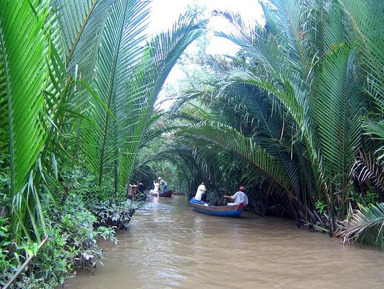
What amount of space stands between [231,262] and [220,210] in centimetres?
669

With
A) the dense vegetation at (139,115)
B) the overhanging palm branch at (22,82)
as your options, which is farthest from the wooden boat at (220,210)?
the overhanging palm branch at (22,82)

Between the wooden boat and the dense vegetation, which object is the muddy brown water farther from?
the wooden boat

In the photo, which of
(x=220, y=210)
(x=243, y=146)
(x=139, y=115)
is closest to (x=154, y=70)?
(x=139, y=115)

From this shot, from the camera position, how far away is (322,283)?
4887 millimetres

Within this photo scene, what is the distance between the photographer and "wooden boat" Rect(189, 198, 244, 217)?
12020mm

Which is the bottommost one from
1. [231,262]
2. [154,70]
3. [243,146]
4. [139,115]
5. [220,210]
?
[231,262]

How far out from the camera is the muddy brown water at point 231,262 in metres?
4.72

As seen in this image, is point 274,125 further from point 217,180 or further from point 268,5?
point 217,180

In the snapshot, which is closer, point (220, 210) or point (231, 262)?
point (231, 262)

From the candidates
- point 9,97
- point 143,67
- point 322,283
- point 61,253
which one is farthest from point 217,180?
point 9,97

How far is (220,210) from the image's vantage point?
12594 millimetres

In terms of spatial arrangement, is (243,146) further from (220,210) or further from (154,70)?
(220,210)

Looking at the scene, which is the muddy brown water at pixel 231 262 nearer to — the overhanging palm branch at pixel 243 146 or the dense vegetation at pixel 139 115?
the dense vegetation at pixel 139 115

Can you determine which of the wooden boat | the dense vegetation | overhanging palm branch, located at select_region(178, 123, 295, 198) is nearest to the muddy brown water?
the dense vegetation
